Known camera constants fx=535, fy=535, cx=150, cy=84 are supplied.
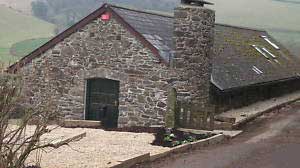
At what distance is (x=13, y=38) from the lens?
152 ft

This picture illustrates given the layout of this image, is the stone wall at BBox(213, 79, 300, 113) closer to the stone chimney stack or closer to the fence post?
the stone chimney stack

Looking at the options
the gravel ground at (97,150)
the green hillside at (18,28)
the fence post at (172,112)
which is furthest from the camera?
the green hillside at (18,28)

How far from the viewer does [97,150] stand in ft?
43.2

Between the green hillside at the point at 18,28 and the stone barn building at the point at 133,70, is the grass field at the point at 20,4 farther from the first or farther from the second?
the stone barn building at the point at 133,70

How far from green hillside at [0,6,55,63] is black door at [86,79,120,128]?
2288cm

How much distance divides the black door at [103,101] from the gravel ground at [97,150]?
3.07 meters

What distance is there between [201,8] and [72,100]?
6.24 metres

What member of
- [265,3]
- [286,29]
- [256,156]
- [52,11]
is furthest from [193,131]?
[265,3]

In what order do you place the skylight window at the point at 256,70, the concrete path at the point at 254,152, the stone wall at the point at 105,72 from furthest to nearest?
the skylight window at the point at 256,70, the stone wall at the point at 105,72, the concrete path at the point at 254,152

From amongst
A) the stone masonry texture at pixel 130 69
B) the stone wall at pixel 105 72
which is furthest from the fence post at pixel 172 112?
the stone wall at pixel 105 72

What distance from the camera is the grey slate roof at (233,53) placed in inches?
782

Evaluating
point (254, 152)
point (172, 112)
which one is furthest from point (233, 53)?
point (254, 152)

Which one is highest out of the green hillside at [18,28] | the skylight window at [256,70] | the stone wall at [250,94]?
the green hillside at [18,28]

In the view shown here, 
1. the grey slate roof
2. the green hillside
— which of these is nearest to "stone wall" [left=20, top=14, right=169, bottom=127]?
the grey slate roof
